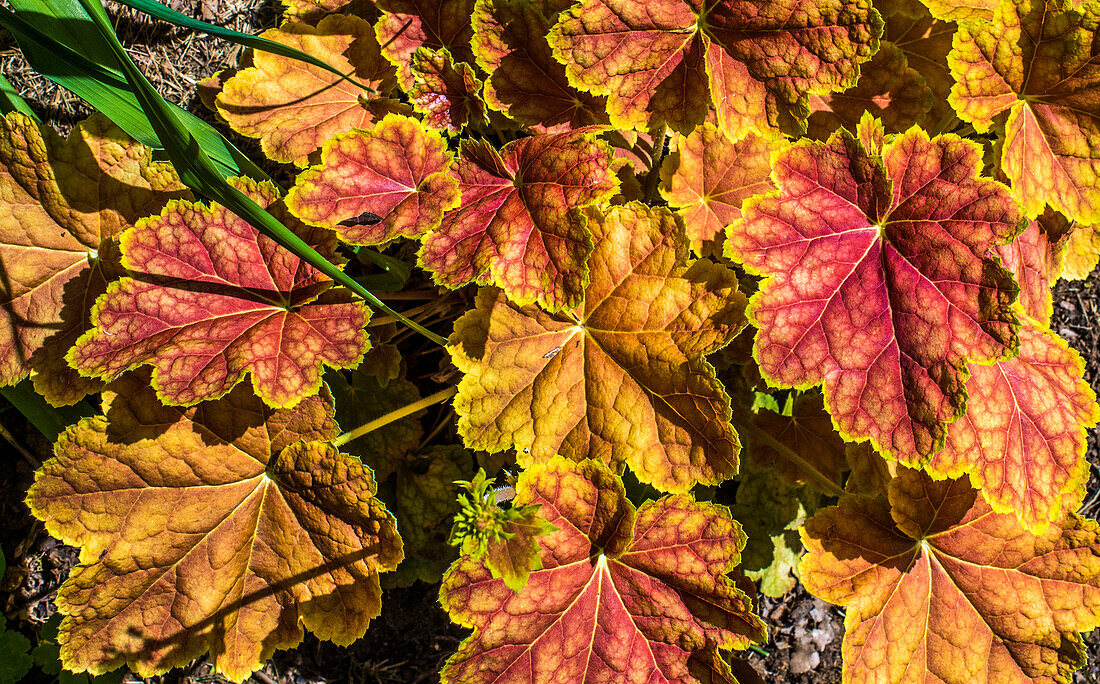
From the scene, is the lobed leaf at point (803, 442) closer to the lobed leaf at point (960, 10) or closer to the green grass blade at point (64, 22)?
the lobed leaf at point (960, 10)

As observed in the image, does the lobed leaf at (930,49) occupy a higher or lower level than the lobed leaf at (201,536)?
higher

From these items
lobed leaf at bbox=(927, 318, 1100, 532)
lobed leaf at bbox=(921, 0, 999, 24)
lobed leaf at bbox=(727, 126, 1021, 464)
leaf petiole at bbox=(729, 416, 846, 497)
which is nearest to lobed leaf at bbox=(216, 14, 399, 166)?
lobed leaf at bbox=(727, 126, 1021, 464)

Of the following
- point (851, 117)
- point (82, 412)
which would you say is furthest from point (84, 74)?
point (851, 117)

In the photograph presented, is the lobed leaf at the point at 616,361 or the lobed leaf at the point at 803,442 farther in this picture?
the lobed leaf at the point at 803,442

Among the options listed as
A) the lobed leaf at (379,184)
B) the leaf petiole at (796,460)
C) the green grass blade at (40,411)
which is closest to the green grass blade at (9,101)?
the green grass blade at (40,411)

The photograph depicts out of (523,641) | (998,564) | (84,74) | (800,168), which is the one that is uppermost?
(84,74)

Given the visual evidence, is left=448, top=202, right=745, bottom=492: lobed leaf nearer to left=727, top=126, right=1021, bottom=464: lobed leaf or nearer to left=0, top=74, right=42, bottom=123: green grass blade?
left=727, top=126, right=1021, bottom=464: lobed leaf

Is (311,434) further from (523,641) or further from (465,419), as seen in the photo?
(523,641)

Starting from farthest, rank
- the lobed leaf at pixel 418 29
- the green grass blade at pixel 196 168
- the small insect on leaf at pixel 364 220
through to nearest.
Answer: the lobed leaf at pixel 418 29, the small insect on leaf at pixel 364 220, the green grass blade at pixel 196 168
